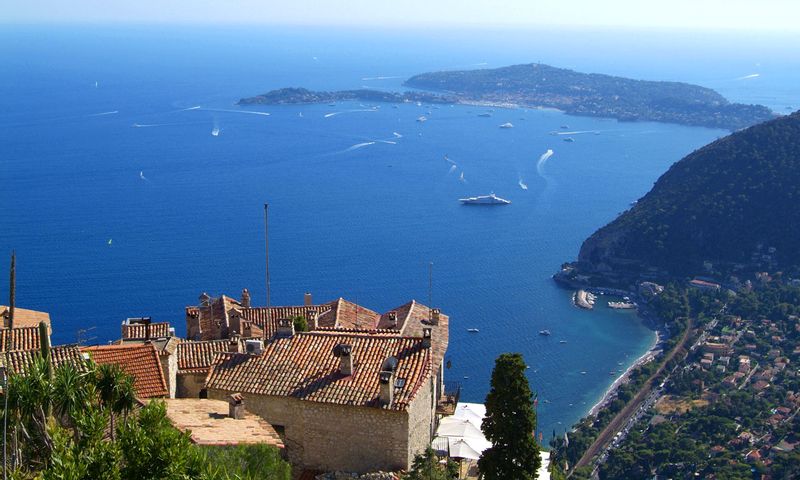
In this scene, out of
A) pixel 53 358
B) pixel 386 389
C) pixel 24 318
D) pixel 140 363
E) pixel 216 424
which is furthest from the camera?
pixel 24 318

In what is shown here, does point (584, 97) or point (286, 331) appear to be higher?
point (584, 97)

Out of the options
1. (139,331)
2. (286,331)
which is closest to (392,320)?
(286,331)

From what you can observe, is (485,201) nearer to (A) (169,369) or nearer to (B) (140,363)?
(A) (169,369)

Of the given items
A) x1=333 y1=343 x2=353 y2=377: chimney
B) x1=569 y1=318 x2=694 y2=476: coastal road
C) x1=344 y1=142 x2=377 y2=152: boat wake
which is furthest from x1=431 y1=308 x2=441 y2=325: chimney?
x1=344 y1=142 x2=377 y2=152: boat wake

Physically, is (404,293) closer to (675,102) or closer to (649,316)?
(649,316)

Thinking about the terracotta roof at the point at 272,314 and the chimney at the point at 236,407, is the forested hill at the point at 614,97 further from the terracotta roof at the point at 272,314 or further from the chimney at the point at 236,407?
the chimney at the point at 236,407

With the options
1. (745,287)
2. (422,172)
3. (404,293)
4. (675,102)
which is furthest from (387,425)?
(675,102)

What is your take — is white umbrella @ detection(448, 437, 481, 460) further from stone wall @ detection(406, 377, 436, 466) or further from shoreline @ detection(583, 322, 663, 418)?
shoreline @ detection(583, 322, 663, 418)

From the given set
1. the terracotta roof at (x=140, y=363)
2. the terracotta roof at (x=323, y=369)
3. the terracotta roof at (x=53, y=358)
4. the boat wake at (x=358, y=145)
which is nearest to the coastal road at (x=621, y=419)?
the terracotta roof at (x=323, y=369)
